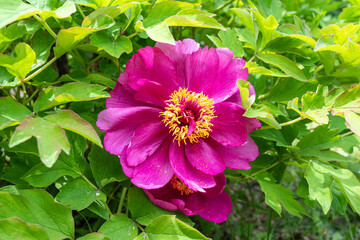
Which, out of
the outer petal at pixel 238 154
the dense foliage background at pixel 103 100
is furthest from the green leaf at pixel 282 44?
the outer petal at pixel 238 154

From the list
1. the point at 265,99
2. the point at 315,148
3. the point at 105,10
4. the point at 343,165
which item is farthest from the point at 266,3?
the point at 343,165

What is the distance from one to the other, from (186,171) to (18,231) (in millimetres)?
358

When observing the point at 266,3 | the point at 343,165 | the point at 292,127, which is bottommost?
the point at 343,165

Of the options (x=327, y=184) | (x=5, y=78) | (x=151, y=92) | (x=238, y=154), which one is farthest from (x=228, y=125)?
(x=5, y=78)

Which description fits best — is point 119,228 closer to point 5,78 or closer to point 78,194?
point 78,194

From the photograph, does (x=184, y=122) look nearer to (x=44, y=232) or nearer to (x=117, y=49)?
(x=117, y=49)

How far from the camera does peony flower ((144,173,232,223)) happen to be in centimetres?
84

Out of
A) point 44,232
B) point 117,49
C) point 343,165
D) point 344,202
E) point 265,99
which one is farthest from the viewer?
point 343,165

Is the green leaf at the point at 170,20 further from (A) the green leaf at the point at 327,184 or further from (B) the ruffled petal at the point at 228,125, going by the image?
(A) the green leaf at the point at 327,184

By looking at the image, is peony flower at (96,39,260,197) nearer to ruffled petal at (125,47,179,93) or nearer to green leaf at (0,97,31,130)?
ruffled petal at (125,47,179,93)

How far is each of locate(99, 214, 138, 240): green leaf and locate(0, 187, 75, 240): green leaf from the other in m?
0.07

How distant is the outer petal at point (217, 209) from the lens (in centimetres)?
89

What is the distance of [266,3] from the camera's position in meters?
1.11

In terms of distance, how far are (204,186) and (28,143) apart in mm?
409
